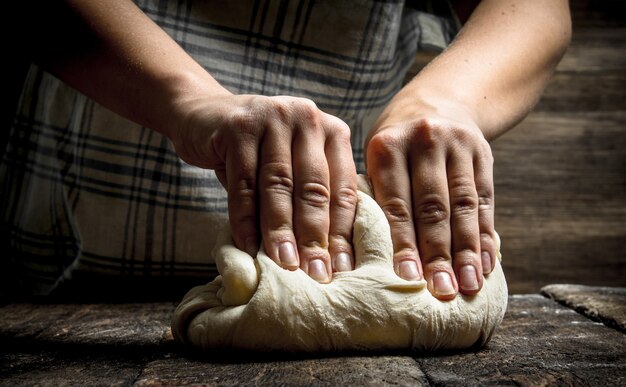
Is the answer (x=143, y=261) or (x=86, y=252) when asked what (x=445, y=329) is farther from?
(x=86, y=252)

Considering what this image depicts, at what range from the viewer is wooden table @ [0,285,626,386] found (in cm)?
79

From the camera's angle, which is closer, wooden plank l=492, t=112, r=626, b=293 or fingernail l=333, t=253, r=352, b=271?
fingernail l=333, t=253, r=352, b=271

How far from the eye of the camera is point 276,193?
0.94 m

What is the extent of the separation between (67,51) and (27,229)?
671 mm

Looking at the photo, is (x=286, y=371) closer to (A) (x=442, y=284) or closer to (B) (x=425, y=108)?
(A) (x=442, y=284)

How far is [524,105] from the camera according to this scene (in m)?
1.41

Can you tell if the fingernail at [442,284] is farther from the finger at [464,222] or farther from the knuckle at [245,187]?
the knuckle at [245,187]

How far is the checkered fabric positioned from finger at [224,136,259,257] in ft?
1.93

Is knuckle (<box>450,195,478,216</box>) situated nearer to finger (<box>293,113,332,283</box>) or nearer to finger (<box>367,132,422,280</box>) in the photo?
finger (<box>367,132,422,280</box>)

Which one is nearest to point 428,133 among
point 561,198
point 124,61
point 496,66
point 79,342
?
point 496,66

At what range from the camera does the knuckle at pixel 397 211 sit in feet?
3.34

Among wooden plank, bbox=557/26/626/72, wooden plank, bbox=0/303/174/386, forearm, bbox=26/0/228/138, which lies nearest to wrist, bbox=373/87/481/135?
forearm, bbox=26/0/228/138

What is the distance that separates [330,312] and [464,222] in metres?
0.29

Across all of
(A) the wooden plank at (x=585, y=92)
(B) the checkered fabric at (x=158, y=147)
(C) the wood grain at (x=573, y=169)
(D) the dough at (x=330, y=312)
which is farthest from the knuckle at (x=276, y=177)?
(A) the wooden plank at (x=585, y=92)
